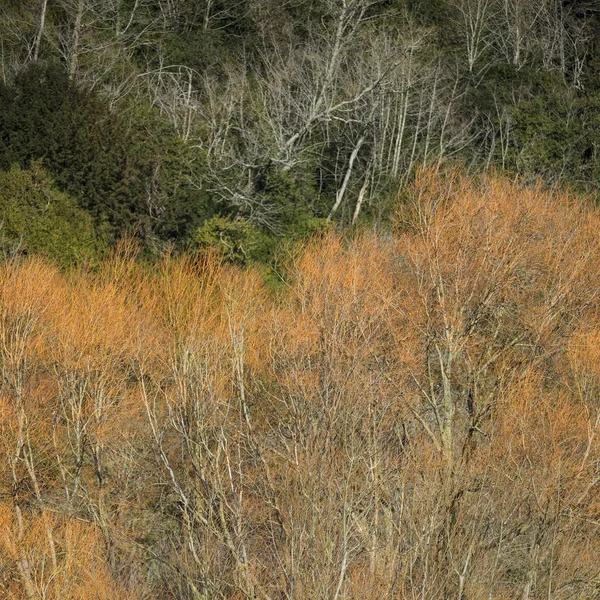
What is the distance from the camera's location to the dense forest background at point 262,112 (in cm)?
2623

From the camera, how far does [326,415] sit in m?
15.2

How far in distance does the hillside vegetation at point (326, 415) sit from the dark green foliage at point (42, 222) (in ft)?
2.86

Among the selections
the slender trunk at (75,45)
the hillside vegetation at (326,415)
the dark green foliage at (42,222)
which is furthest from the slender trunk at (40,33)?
the hillside vegetation at (326,415)

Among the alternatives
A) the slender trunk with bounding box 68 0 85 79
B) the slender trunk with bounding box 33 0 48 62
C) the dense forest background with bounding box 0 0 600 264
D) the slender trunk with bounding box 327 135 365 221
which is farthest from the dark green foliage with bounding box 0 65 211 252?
the slender trunk with bounding box 327 135 365 221

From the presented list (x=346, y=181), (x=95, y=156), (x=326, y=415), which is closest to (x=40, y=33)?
(x=95, y=156)

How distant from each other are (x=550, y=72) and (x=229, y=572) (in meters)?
27.8

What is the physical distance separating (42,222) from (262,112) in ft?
32.3

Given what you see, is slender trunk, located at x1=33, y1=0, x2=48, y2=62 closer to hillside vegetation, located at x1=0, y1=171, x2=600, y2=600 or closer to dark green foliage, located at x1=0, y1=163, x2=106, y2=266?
dark green foliage, located at x1=0, y1=163, x2=106, y2=266

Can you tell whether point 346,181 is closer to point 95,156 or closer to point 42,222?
point 95,156

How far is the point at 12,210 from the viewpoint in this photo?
2392cm

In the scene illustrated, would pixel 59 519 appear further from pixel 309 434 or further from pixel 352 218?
pixel 352 218

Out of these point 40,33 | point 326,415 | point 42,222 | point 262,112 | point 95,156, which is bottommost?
point 326,415

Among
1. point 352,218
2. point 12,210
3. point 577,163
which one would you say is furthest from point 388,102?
point 12,210

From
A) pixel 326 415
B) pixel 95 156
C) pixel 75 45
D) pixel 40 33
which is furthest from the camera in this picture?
pixel 40 33
